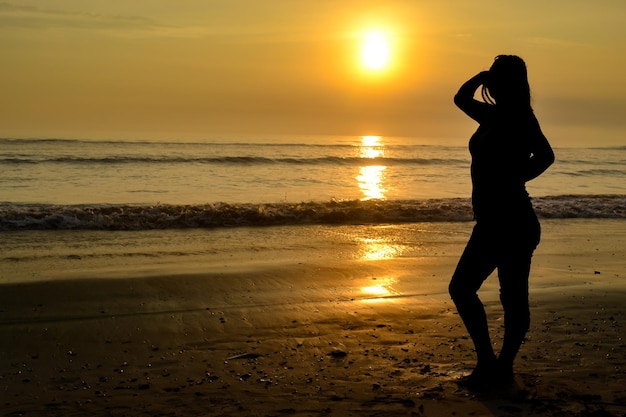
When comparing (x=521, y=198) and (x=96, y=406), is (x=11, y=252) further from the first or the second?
(x=521, y=198)

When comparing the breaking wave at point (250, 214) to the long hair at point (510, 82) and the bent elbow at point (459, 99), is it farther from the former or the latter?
the long hair at point (510, 82)

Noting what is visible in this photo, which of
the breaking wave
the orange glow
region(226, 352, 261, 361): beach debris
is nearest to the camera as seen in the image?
region(226, 352, 261, 361): beach debris

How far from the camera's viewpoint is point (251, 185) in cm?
2266

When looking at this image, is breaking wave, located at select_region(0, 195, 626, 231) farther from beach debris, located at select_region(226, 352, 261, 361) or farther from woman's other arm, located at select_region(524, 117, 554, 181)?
woman's other arm, located at select_region(524, 117, 554, 181)

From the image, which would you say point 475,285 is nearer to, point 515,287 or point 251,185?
point 515,287

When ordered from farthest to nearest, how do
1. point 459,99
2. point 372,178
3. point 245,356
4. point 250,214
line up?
point 372,178 → point 250,214 → point 245,356 → point 459,99

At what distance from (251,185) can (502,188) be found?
18707 millimetres

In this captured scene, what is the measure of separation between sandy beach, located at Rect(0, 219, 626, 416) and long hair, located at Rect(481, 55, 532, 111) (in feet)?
5.98

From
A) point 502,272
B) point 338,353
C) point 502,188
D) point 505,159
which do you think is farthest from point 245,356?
point 505,159

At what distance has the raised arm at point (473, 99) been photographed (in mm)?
4320

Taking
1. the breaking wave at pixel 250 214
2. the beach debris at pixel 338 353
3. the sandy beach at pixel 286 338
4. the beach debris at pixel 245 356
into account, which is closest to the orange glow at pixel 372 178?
the breaking wave at pixel 250 214

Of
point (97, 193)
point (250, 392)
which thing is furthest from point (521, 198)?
point (97, 193)

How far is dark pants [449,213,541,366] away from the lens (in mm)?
4277

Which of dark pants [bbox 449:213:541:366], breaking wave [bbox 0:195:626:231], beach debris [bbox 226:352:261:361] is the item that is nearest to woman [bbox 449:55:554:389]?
dark pants [bbox 449:213:541:366]
